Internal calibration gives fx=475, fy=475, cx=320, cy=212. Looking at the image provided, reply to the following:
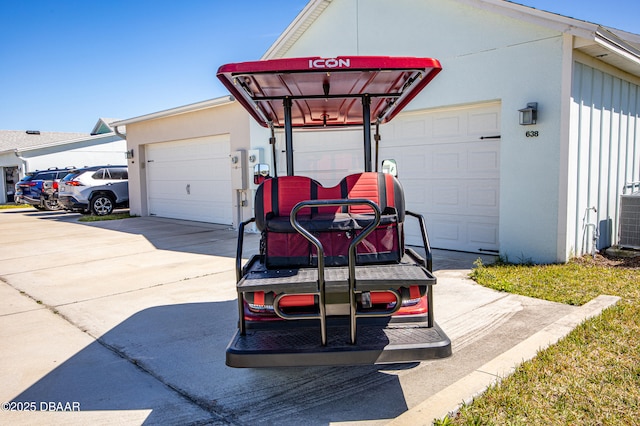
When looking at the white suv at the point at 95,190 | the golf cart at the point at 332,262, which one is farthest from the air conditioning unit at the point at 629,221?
the white suv at the point at 95,190

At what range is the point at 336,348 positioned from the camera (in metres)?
2.83

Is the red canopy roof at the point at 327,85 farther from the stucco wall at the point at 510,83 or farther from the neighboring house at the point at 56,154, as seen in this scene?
the neighboring house at the point at 56,154

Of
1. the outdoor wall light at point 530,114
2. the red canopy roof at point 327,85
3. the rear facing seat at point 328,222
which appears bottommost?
the rear facing seat at point 328,222

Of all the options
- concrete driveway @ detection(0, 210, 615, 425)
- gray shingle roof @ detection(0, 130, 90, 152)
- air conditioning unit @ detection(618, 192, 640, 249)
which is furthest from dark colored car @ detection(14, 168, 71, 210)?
air conditioning unit @ detection(618, 192, 640, 249)

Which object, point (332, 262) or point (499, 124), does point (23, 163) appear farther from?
point (332, 262)

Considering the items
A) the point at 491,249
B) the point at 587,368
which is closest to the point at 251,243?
the point at 491,249

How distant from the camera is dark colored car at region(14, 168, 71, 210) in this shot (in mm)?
18203

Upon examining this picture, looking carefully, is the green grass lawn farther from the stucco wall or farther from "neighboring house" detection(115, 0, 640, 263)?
"neighboring house" detection(115, 0, 640, 263)

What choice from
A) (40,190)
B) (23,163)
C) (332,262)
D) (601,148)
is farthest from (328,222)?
(23,163)

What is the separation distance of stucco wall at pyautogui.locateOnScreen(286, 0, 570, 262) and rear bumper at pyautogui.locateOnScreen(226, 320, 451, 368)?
14.1 feet

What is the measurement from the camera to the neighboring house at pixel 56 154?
24358 mm

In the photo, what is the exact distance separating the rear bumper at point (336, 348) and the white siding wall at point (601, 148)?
4657 millimetres

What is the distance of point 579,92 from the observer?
6.56 m

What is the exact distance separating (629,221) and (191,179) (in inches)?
425
